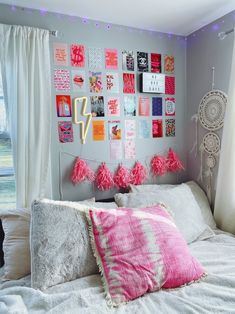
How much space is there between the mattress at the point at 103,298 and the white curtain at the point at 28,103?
629 mm

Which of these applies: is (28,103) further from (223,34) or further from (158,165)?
(223,34)

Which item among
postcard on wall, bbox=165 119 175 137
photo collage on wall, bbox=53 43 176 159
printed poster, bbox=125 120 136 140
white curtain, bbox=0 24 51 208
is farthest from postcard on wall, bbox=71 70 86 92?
postcard on wall, bbox=165 119 175 137

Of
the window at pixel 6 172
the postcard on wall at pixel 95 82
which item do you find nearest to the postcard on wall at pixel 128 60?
the postcard on wall at pixel 95 82

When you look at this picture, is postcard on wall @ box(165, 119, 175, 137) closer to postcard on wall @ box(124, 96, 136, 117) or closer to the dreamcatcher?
the dreamcatcher

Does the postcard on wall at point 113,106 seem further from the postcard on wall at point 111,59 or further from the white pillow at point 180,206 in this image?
the white pillow at point 180,206

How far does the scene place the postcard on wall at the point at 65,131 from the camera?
1838mm

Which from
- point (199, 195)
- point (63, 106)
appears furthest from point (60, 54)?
point (199, 195)

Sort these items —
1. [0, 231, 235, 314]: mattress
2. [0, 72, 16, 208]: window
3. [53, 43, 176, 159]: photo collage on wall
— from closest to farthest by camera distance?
[0, 231, 235, 314]: mattress → [0, 72, 16, 208]: window → [53, 43, 176, 159]: photo collage on wall

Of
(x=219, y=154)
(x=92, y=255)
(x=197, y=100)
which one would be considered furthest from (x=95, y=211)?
(x=197, y=100)

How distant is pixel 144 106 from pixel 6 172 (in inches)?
48.1

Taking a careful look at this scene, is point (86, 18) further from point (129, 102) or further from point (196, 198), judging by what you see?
point (196, 198)

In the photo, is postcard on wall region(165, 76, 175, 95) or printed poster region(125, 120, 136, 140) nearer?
printed poster region(125, 120, 136, 140)

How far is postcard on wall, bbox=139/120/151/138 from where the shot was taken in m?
2.11

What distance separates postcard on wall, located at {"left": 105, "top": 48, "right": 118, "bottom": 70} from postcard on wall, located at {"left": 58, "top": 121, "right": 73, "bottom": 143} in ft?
1.85
